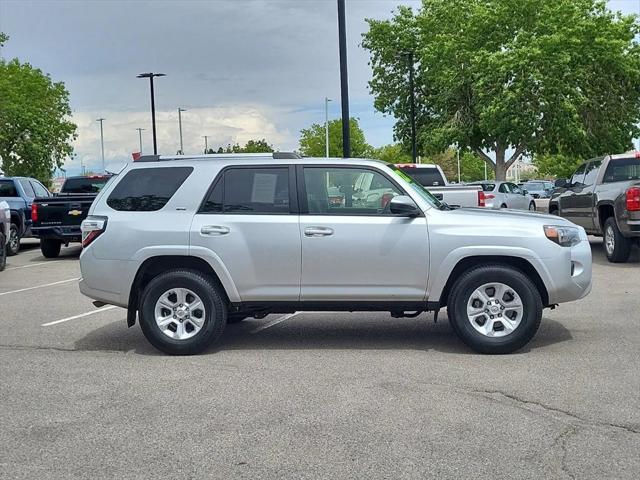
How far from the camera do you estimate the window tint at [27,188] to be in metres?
19.3

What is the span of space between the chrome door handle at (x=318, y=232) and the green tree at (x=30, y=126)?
143 ft

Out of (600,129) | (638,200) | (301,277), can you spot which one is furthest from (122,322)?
(600,129)

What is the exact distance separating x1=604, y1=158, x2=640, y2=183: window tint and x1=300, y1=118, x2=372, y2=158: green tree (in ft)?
178

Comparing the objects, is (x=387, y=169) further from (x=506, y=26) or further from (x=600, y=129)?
(x=600, y=129)

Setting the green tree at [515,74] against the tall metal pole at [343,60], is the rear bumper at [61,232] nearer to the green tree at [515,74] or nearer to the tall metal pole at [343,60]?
the tall metal pole at [343,60]

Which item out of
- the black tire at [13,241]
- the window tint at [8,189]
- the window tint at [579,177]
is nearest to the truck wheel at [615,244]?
the window tint at [579,177]

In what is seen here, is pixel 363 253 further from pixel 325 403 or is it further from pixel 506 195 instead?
pixel 506 195

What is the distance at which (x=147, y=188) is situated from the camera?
287 inches

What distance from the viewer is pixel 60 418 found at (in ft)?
17.0

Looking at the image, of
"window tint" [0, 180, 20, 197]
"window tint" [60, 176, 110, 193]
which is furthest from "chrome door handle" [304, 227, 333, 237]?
"window tint" [0, 180, 20, 197]

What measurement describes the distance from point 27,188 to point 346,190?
14.6 meters

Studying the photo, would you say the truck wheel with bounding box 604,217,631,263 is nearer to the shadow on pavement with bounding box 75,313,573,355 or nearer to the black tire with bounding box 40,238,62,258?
the shadow on pavement with bounding box 75,313,573,355

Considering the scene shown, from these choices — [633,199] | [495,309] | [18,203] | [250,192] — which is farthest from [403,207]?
[18,203]

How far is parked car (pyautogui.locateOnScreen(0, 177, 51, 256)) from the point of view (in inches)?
717
